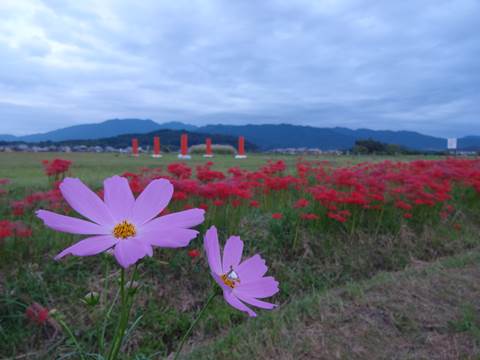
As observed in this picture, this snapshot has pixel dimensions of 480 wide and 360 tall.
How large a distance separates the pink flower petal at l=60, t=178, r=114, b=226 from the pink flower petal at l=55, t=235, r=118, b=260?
4 cm

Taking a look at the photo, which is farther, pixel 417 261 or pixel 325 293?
pixel 417 261

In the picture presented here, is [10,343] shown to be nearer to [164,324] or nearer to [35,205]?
[164,324]

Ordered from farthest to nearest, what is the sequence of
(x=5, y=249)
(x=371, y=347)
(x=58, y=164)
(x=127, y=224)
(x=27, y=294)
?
(x=58, y=164) → (x=5, y=249) → (x=27, y=294) → (x=371, y=347) → (x=127, y=224)

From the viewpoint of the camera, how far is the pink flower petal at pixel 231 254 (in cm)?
62

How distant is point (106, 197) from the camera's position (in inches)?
21.9

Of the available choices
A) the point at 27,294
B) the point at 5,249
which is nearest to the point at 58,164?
the point at 5,249

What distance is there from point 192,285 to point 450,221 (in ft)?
10.3

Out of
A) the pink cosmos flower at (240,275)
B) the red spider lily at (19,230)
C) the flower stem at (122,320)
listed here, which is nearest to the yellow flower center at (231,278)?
the pink cosmos flower at (240,275)

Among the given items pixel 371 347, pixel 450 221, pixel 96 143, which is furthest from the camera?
pixel 96 143

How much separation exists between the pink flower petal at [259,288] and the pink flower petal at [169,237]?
177 mm

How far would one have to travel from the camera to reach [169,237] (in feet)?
1.46

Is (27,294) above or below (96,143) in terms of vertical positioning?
below

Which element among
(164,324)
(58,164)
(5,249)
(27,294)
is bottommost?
(164,324)

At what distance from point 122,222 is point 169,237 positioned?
103mm
